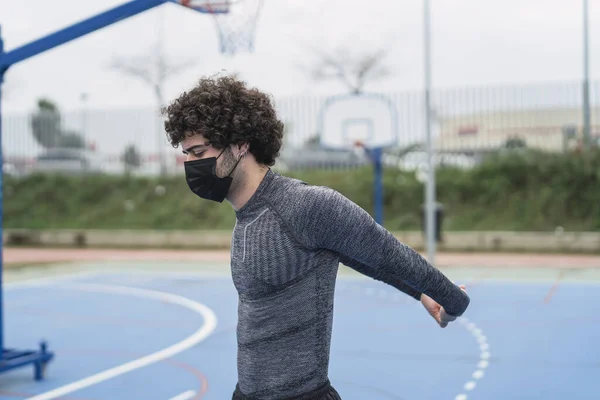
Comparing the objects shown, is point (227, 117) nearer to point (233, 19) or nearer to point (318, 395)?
point (318, 395)

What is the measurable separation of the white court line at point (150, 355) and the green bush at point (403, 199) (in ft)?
25.8

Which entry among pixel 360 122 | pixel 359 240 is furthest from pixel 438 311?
pixel 360 122

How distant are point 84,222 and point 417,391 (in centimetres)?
1722

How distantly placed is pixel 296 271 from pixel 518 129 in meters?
16.9

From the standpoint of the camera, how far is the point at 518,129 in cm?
1797

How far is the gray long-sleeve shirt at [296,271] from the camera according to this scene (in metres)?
2.10

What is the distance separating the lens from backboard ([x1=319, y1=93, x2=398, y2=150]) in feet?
49.3

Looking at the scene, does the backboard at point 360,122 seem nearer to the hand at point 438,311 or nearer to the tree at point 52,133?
the tree at point 52,133

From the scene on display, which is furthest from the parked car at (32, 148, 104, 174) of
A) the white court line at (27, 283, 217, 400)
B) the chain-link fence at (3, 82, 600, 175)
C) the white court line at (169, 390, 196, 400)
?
the white court line at (169, 390, 196, 400)

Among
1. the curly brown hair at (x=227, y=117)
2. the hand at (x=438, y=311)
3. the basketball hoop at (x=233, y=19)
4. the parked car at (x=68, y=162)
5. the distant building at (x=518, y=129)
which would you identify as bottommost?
the hand at (x=438, y=311)

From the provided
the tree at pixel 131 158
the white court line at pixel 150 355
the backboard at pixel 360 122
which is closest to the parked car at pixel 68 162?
the tree at pixel 131 158

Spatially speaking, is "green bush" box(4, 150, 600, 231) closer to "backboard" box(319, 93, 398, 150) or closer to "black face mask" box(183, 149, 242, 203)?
"backboard" box(319, 93, 398, 150)

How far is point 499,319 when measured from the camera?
27.1ft

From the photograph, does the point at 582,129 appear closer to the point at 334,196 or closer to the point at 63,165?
the point at 63,165
